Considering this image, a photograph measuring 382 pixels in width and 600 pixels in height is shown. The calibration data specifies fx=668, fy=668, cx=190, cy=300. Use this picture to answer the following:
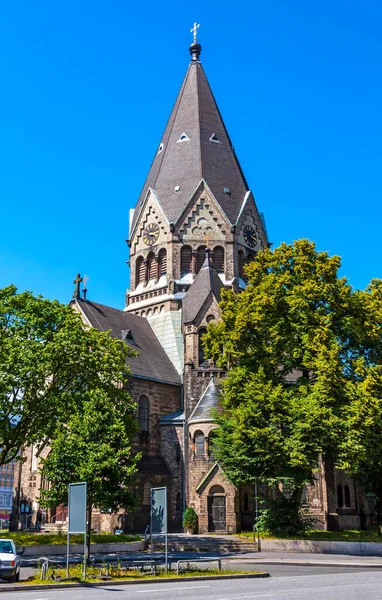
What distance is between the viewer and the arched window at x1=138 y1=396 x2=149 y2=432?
144 ft

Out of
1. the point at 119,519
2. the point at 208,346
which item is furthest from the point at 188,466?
the point at 208,346

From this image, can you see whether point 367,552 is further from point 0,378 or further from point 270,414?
point 0,378

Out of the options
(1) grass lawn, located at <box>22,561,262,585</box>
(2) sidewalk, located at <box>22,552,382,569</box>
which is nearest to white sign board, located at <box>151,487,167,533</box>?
(1) grass lawn, located at <box>22,561,262,585</box>

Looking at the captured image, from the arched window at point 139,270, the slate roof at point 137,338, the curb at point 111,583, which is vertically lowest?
the curb at point 111,583

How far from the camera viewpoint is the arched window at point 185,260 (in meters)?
52.7

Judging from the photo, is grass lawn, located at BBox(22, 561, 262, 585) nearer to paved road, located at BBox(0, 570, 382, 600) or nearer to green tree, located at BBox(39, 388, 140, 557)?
paved road, located at BBox(0, 570, 382, 600)

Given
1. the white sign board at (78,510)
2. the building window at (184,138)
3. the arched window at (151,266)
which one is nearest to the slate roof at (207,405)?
the arched window at (151,266)

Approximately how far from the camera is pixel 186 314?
47.5m

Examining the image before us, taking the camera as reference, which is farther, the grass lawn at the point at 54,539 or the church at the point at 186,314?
the church at the point at 186,314

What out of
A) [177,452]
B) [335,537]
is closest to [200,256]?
[177,452]

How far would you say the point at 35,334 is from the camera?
96.6ft

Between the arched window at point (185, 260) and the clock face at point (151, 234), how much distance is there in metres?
2.84

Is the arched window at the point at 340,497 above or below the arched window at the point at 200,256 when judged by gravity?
below

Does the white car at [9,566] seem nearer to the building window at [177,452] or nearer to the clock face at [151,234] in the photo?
the building window at [177,452]
